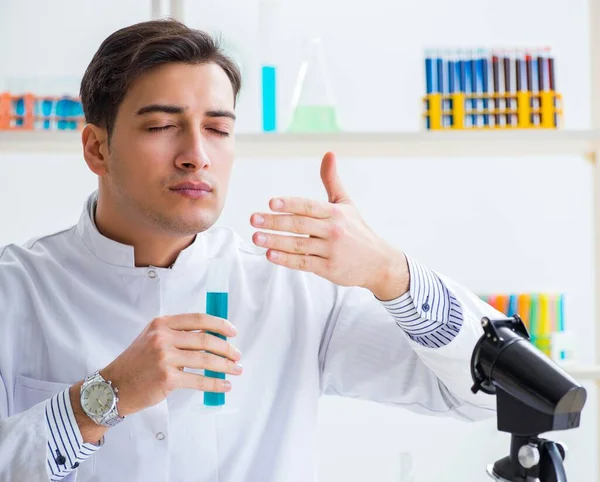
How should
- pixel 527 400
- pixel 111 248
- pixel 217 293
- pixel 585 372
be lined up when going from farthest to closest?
pixel 585 372 → pixel 111 248 → pixel 217 293 → pixel 527 400

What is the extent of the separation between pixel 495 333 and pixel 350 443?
1.53 m

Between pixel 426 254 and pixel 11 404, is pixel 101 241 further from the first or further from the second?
pixel 426 254

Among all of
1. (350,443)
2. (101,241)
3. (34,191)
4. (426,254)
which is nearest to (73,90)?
(34,191)

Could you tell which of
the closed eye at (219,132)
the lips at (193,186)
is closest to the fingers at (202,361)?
the lips at (193,186)

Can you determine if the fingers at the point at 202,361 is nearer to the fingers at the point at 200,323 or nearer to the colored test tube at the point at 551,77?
the fingers at the point at 200,323

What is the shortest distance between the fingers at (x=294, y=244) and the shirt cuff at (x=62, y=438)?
412 mm

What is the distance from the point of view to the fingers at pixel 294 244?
112 centimetres

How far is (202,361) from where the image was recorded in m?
1.15

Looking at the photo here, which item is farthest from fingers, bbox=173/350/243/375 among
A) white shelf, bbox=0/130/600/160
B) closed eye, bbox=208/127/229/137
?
white shelf, bbox=0/130/600/160

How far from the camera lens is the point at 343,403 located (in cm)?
232

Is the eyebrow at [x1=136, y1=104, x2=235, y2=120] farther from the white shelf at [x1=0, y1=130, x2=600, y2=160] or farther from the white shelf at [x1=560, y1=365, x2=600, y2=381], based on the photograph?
the white shelf at [x1=560, y1=365, x2=600, y2=381]

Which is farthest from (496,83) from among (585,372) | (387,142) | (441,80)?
(585,372)

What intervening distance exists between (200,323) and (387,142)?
89 centimetres

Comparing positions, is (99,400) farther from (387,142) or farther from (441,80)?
(441,80)
